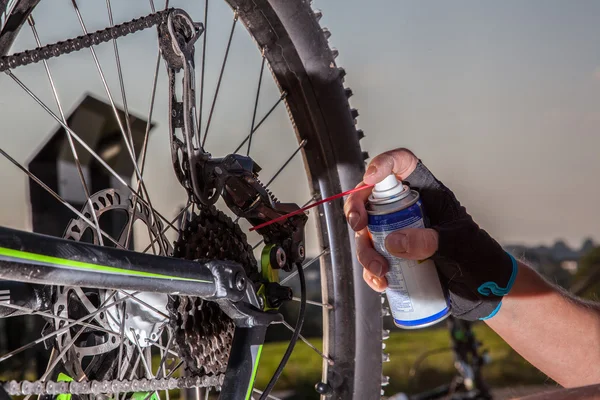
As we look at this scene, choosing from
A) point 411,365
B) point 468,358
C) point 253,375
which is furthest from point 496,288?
point 411,365

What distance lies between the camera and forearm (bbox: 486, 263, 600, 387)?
3.34ft

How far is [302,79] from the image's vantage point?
1.06 m

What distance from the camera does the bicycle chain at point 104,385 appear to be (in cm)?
72

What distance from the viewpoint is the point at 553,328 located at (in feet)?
3.40

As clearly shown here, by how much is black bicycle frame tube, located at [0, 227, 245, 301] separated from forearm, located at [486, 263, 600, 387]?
1.63 feet

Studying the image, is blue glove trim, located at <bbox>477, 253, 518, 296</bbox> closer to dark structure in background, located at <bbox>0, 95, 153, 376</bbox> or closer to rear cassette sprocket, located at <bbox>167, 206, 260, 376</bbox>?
rear cassette sprocket, located at <bbox>167, 206, 260, 376</bbox>

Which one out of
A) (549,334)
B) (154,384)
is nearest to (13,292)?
(154,384)

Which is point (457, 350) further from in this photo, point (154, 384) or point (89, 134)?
point (154, 384)

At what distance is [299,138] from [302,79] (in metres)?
0.11

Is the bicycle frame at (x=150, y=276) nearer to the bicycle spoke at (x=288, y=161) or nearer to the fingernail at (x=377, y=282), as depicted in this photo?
the fingernail at (x=377, y=282)

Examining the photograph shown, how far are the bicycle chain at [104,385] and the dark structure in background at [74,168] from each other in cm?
73

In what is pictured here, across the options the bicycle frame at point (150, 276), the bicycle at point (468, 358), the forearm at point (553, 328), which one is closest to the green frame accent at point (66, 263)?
the bicycle frame at point (150, 276)

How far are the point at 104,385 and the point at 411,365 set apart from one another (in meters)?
3.53

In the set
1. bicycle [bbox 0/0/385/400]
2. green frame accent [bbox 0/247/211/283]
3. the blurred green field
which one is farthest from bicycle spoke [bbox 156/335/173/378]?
the blurred green field
